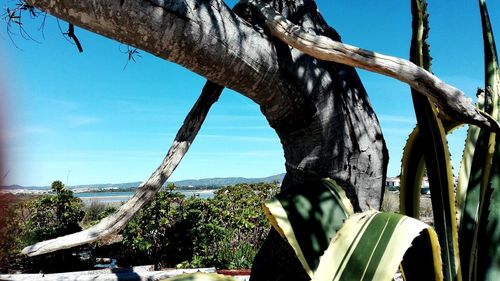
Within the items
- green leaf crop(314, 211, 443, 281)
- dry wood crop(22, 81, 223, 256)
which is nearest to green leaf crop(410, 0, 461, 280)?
green leaf crop(314, 211, 443, 281)

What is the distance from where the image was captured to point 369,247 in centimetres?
112

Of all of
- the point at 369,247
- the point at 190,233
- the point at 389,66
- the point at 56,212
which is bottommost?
the point at 190,233

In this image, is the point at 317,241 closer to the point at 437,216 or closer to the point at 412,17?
the point at 437,216

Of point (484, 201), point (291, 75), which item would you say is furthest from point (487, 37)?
point (291, 75)

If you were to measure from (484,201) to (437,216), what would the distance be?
A: 6.5 inches

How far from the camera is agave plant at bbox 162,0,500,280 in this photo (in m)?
1.22

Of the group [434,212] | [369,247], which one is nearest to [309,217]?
[369,247]

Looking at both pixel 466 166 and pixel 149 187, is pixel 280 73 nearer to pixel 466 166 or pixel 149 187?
pixel 149 187

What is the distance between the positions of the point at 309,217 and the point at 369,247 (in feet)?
1.26

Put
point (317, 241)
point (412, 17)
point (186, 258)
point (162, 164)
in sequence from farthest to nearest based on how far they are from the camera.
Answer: point (186, 258)
point (162, 164)
point (412, 17)
point (317, 241)

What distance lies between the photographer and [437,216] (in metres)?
1.63

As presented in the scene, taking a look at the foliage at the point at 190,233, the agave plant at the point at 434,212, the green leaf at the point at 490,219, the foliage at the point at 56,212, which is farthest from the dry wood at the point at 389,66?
the foliage at the point at 56,212

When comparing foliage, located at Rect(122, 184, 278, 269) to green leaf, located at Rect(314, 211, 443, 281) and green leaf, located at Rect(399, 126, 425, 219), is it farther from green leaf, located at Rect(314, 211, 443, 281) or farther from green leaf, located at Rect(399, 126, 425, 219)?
green leaf, located at Rect(314, 211, 443, 281)

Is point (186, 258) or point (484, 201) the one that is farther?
point (186, 258)
